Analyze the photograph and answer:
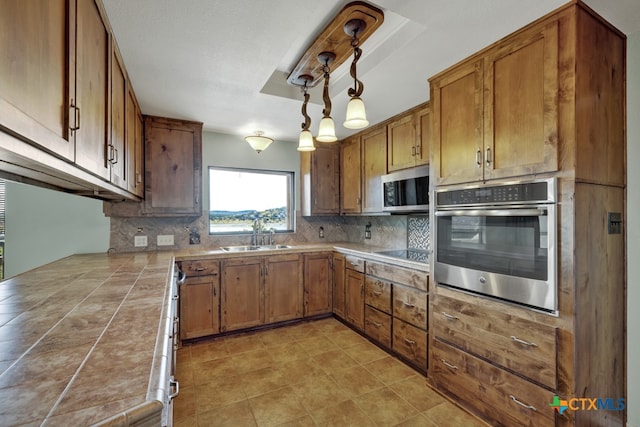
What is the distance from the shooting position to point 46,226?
2.70 m

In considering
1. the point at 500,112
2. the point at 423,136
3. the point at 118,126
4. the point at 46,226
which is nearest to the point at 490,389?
the point at 500,112

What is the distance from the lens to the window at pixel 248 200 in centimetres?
368

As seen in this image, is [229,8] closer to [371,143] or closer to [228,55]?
[228,55]

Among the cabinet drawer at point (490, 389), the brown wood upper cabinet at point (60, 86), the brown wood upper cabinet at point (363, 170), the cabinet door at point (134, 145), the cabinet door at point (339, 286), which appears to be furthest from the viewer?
the cabinet door at point (339, 286)

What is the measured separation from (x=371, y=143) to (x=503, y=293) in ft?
7.12

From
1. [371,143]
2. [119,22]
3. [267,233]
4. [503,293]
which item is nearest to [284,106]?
[371,143]

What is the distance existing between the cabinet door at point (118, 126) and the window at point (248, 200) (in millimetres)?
1629

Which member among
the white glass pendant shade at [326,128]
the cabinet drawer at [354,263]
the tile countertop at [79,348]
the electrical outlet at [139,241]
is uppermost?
the white glass pendant shade at [326,128]

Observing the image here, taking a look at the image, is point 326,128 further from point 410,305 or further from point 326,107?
point 410,305

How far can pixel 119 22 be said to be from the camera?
4.97 feet

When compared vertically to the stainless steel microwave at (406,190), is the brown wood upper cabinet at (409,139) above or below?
above

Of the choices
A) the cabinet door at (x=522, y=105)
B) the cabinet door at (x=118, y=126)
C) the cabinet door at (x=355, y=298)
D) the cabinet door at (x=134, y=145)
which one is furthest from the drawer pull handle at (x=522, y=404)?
the cabinet door at (x=134, y=145)

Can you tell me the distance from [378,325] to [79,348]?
7.98 ft

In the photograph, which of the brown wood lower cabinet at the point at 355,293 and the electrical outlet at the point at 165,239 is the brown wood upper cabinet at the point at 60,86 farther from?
the brown wood lower cabinet at the point at 355,293
